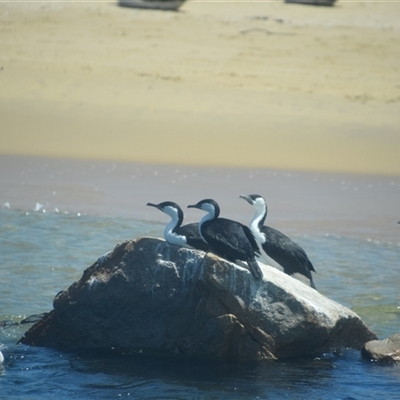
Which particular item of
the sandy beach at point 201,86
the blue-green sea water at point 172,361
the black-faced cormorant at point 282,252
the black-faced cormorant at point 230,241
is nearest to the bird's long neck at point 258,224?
the black-faced cormorant at point 282,252

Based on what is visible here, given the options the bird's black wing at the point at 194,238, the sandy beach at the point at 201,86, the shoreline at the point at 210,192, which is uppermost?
the sandy beach at the point at 201,86

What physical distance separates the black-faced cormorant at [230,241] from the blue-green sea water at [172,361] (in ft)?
2.96

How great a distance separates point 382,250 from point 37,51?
12289 mm

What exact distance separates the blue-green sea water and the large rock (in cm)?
15

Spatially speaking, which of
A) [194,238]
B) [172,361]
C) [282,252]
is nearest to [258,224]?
[282,252]

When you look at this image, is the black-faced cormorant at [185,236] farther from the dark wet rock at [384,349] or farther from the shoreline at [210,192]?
the shoreline at [210,192]

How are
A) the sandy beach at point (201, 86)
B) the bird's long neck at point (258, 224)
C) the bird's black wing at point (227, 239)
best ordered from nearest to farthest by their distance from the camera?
the bird's black wing at point (227, 239) < the bird's long neck at point (258, 224) < the sandy beach at point (201, 86)

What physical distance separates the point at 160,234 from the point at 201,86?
853cm

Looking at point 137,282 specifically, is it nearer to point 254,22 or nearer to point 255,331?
point 255,331

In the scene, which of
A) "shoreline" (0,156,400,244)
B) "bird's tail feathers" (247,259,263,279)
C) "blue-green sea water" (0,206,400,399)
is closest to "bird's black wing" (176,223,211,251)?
"bird's tail feathers" (247,259,263,279)

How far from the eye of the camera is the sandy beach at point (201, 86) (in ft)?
58.5

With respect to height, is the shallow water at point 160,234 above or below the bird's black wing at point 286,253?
below

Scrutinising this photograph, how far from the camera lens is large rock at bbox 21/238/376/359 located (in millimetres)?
7289

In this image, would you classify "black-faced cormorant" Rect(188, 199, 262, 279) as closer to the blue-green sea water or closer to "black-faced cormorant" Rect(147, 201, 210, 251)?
"black-faced cormorant" Rect(147, 201, 210, 251)
